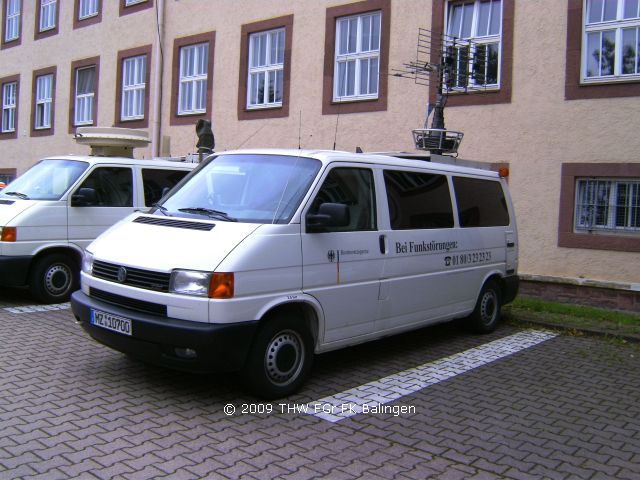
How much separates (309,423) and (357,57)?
9.74 metres

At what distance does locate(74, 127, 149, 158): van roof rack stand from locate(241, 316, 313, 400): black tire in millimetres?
6607

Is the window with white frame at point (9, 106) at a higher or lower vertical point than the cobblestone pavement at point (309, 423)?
higher

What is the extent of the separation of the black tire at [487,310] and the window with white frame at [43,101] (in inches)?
678

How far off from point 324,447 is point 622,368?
3959mm

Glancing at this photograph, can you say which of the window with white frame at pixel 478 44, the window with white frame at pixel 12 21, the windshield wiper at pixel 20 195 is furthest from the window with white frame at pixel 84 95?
the window with white frame at pixel 478 44

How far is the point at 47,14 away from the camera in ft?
69.9

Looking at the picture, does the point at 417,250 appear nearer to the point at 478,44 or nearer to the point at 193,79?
the point at 478,44

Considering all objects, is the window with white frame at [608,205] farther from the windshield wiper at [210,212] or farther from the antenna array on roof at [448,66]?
the windshield wiper at [210,212]

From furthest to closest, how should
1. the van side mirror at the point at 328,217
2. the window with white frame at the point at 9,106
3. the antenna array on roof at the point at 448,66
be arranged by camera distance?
the window with white frame at the point at 9,106 → the antenna array on roof at the point at 448,66 → the van side mirror at the point at 328,217

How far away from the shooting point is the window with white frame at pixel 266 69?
1441cm

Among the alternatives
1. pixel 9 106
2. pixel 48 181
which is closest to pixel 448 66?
pixel 48 181

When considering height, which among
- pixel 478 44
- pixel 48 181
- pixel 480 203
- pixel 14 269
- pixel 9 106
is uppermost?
pixel 9 106

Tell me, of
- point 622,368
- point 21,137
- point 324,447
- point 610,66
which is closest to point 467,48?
point 610,66

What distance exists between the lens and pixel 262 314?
15.8 feet
